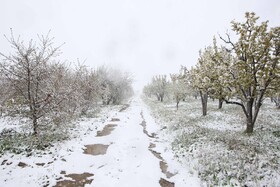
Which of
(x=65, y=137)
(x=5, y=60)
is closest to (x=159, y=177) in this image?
(x=65, y=137)

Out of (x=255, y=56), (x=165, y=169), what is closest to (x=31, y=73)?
(x=165, y=169)

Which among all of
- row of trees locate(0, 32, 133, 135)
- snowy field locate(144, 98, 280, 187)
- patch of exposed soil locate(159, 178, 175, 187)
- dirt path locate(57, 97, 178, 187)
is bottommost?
patch of exposed soil locate(159, 178, 175, 187)

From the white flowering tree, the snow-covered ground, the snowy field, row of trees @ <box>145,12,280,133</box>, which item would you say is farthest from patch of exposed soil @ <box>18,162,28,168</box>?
the white flowering tree

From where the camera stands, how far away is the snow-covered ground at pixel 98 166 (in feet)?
23.8

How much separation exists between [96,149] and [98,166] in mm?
2461

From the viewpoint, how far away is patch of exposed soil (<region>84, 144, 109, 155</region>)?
10514mm

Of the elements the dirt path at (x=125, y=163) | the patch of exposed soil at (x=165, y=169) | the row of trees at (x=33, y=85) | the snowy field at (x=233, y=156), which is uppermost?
the row of trees at (x=33, y=85)

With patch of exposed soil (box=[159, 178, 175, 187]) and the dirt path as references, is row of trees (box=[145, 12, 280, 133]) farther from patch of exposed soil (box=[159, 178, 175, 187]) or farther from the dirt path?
patch of exposed soil (box=[159, 178, 175, 187])

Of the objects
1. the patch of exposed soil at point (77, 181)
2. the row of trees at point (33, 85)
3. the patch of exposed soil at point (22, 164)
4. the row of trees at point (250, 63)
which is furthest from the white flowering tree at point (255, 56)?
the patch of exposed soil at point (22, 164)

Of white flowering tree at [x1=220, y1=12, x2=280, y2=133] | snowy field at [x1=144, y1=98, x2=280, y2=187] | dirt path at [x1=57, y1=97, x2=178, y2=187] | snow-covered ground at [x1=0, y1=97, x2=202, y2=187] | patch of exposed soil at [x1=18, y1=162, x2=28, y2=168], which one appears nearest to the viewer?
snowy field at [x1=144, y1=98, x2=280, y2=187]

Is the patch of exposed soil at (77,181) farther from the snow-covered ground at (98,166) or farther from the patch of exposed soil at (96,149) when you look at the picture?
the patch of exposed soil at (96,149)

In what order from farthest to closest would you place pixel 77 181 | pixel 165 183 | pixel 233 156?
pixel 233 156
pixel 165 183
pixel 77 181

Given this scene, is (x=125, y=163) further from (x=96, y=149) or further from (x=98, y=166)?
(x=96, y=149)

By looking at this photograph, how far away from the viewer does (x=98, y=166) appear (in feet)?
28.8
